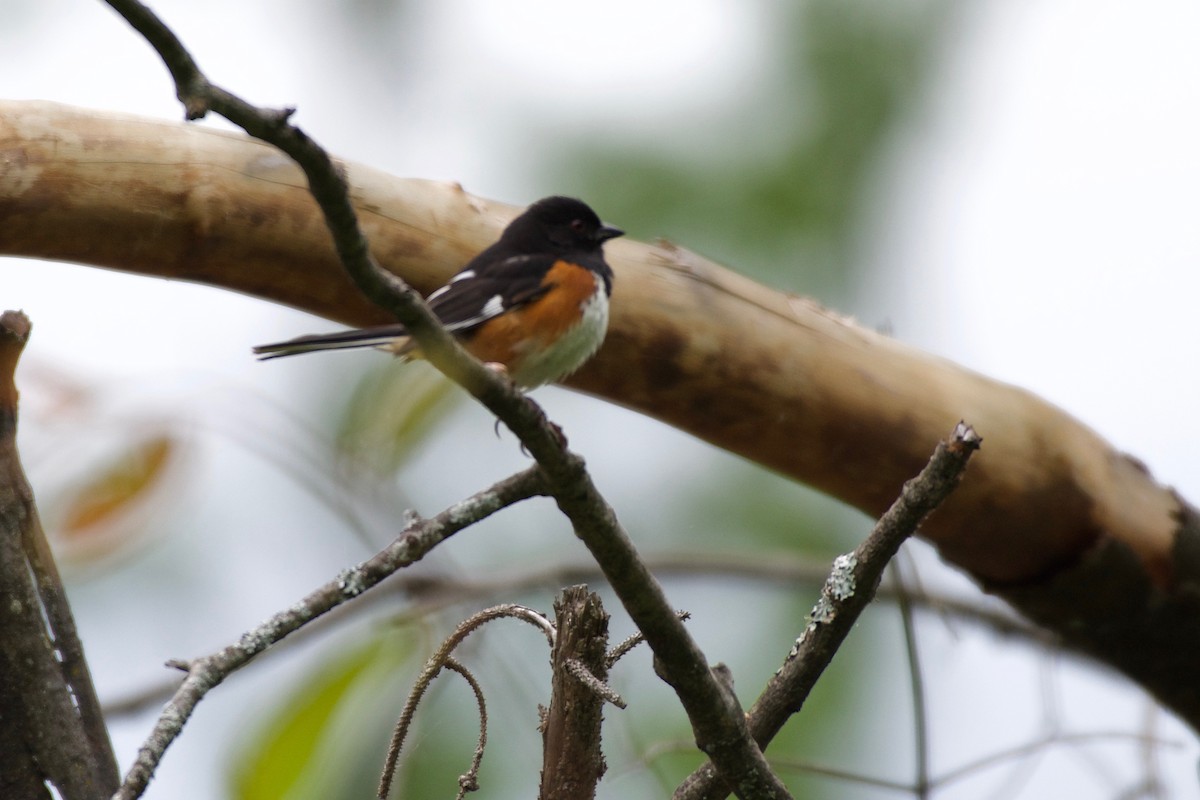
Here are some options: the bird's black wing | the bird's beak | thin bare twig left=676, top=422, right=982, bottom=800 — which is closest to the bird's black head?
the bird's beak

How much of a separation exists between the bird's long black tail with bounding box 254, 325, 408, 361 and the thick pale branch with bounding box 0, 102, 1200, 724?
0.35 meters

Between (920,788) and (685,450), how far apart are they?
149 inches

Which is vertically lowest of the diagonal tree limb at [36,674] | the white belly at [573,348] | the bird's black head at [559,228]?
the diagonal tree limb at [36,674]

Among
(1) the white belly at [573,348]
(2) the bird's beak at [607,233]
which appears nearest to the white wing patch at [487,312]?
(1) the white belly at [573,348]

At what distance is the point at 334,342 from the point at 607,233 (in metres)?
1.18

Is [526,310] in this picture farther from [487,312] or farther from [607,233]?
[607,233]

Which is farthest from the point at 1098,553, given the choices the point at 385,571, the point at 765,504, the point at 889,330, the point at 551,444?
the point at 765,504

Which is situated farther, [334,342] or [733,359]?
[733,359]

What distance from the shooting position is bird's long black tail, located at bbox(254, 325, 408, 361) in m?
2.00

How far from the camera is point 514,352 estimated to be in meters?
2.58

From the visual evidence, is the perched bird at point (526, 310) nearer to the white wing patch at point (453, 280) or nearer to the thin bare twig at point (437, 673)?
the white wing patch at point (453, 280)

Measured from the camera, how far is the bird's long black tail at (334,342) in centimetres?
200

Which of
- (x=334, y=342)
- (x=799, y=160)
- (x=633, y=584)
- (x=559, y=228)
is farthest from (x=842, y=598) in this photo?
(x=799, y=160)

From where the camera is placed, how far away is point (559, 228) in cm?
300
